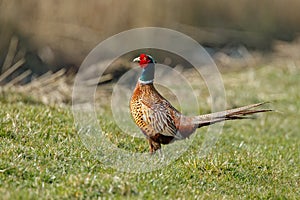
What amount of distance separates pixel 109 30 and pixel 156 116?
10460 millimetres

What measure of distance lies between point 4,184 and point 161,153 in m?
2.01

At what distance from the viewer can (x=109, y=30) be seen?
16.6 meters

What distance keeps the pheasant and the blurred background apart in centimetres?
452

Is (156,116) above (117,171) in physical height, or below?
above

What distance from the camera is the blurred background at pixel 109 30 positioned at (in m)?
13.4

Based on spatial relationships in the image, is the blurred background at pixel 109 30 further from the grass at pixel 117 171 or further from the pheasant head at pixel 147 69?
the pheasant head at pixel 147 69

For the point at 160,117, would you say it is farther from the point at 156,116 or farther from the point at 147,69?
the point at 147,69

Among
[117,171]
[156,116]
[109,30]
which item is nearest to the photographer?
[117,171]

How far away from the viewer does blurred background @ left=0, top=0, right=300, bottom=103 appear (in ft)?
44.1

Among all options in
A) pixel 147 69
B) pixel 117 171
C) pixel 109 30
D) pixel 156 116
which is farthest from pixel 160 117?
pixel 109 30

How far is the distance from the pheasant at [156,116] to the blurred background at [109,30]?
4.52 metres

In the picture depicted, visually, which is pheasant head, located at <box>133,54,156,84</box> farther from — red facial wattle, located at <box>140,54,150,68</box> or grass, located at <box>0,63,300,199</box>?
grass, located at <box>0,63,300,199</box>

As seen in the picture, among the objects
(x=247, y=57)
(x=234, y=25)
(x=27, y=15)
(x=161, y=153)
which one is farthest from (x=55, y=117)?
(x=234, y=25)

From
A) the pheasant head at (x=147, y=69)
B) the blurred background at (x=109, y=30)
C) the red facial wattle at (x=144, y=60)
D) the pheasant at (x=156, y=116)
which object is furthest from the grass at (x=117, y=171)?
the blurred background at (x=109, y=30)
